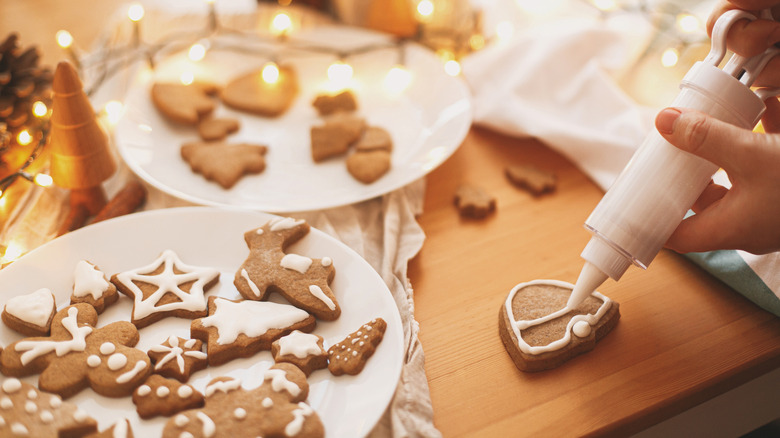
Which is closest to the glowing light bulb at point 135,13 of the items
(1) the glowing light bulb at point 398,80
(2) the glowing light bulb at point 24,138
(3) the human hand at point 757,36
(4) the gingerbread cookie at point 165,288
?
(2) the glowing light bulb at point 24,138

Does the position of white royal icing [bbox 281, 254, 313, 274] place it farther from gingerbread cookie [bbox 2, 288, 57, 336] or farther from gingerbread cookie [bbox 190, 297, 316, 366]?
gingerbread cookie [bbox 2, 288, 57, 336]

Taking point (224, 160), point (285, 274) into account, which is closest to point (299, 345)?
point (285, 274)

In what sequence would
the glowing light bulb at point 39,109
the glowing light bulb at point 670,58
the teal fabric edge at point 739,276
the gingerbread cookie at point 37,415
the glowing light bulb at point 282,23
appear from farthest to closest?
1. the glowing light bulb at point 282,23
2. the glowing light bulb at point 670,58
3. the glowing light bulb at point 39,109
4. the teal fabric edge at point 739,276
5. the gingerbread cookie at point 37,415

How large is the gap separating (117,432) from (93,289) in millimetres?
227

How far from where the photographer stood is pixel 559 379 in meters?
0.79

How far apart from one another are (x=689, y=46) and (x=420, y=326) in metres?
0.83

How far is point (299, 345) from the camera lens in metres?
0.74

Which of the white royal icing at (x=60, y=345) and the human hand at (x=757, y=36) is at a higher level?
the human hand at (x=757, y=36)

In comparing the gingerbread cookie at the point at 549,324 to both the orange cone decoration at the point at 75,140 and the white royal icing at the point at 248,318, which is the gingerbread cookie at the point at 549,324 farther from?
the orange cone decoration at the point at 75,140

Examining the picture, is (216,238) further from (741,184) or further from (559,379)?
(741,184)

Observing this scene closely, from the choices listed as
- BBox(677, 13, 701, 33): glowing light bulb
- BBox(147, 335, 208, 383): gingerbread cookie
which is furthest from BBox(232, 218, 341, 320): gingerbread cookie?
BBox(677, 13, 701, 33): glowing light bulb

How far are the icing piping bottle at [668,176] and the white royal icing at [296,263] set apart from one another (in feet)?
1.28

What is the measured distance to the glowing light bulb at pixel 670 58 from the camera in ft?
3.93

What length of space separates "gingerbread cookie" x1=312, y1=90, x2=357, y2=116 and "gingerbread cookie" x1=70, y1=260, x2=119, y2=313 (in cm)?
57
